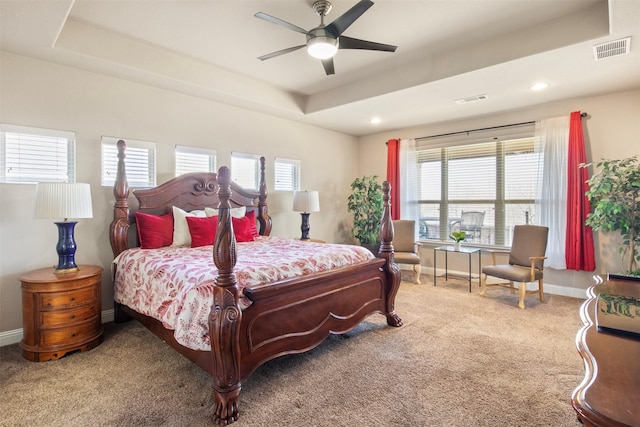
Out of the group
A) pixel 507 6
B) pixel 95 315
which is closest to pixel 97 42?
pixel 95 315

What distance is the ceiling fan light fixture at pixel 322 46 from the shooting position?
2605mm

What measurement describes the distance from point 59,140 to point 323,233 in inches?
157

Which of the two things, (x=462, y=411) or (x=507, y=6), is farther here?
(x=507, y=6)

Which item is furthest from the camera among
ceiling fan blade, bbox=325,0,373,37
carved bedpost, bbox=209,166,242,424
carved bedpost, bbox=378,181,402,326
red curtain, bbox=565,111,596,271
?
red curtain, bbox=565,111,596,271

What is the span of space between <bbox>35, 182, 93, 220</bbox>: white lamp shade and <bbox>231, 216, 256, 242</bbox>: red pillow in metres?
1.58

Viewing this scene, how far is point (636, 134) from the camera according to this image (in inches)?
156

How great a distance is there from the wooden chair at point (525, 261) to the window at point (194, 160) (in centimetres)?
394

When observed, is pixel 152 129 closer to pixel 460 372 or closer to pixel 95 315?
pixel 95 315

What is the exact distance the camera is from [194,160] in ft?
13.9

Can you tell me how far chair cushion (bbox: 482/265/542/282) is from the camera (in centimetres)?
387

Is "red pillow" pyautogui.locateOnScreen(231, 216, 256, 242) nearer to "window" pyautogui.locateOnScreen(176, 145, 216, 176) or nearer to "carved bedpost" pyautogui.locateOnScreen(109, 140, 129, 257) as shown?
"window" pyautogui.locateOnScreen(176, 145, 216, 176)

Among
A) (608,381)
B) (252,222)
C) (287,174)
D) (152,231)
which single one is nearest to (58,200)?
(152,231)

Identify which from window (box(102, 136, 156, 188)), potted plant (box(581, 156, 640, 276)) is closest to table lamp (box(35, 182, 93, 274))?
window (box(102, 136, 156, 188))

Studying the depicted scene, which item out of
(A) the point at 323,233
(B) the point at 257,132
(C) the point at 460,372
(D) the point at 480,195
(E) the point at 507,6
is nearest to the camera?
(C) the point at 460,372
